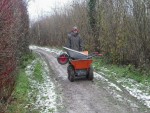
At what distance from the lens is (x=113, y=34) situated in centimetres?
1683

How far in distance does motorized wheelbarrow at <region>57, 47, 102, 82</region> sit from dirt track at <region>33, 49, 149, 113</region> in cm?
31

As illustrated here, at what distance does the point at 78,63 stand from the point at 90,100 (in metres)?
2.89

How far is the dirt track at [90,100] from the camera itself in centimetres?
839

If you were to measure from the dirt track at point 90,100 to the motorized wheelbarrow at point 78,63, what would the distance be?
1.00 feet

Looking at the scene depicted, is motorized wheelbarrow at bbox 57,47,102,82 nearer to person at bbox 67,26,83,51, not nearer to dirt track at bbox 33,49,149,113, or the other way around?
dirt track at bbox 33,49,149,113

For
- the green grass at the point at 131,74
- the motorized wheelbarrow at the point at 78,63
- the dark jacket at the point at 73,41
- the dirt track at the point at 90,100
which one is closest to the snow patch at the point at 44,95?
the dirt track at the point at 90,100

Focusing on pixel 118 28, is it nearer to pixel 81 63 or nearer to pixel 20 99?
pixel 81 63

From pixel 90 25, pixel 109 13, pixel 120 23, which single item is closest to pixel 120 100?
pixel 120 23

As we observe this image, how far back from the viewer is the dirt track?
8.39 m

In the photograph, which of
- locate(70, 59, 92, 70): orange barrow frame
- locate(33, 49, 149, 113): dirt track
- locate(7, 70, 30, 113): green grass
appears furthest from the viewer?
locate(70, 59, 92, 70): orange barrow frame

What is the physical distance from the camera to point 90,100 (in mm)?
9445

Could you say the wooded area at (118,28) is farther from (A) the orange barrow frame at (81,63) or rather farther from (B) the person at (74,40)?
(A) the orange barrow frame at (81,63)

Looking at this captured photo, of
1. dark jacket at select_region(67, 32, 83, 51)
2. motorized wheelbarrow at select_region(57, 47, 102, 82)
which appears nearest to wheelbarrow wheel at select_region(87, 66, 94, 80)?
motorized wheelbarrow at select_region(57, 47, 102, 82)

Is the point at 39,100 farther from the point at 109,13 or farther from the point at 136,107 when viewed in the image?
the point at 109,13
